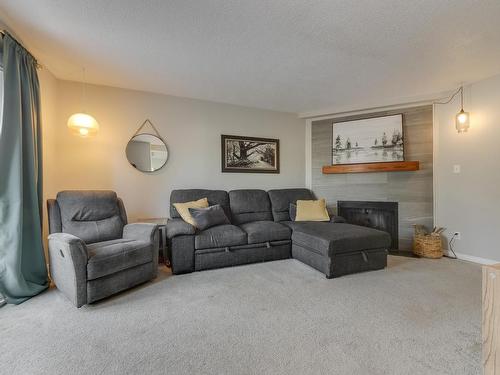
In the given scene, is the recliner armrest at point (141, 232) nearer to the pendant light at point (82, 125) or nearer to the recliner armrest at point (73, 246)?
the recliner armrest at point (73, 246)

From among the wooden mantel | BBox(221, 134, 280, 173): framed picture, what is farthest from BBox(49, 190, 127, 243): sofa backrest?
the wooden mantel

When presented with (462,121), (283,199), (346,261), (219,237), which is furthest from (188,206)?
(462,121)

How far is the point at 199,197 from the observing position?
10.9ft

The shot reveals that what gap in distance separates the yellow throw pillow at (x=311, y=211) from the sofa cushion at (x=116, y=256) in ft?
7.02

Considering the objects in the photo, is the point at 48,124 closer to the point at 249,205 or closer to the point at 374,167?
the point at 249,205

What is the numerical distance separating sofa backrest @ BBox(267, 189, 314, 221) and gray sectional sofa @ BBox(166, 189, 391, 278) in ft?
1.39

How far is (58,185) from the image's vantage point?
292 centimetres

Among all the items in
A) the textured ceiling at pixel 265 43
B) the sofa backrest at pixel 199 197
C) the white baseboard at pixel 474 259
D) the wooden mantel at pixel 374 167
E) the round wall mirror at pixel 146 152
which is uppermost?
the textured ceiling at pixel 265 43

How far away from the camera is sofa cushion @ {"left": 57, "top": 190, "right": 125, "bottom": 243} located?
241 cm

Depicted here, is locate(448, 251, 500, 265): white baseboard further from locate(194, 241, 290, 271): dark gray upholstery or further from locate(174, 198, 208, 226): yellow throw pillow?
locate(174, 198, 208, 226): yellow throw pillow

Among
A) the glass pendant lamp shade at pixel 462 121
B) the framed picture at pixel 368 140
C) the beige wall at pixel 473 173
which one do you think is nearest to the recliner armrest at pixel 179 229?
the framed picture at pixel 368 140

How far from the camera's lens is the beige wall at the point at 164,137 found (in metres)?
2.94

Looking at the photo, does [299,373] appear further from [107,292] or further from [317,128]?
[317,128]

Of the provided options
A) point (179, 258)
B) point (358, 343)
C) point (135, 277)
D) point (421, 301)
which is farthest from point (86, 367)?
point (421, 301)
